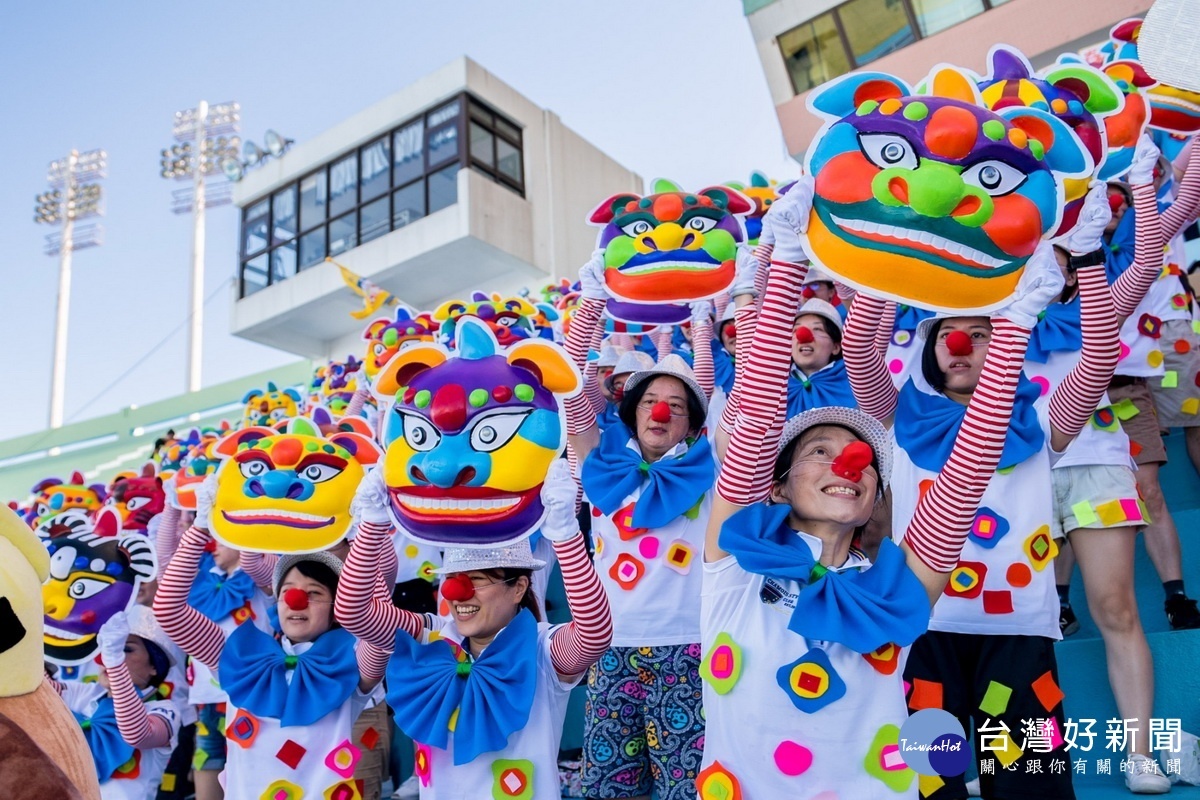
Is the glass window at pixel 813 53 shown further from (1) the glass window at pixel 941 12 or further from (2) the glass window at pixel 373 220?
(2) the glass window at pixel 373 220

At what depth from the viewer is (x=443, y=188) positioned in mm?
14227

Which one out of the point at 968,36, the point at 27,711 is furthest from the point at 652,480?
the point at 968,36

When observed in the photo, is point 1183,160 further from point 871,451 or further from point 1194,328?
point 871,451

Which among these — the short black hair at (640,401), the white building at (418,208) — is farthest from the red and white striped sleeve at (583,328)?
the white building at (418,208)

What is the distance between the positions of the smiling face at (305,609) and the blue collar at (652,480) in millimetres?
960

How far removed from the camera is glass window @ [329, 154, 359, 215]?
15.5 meters

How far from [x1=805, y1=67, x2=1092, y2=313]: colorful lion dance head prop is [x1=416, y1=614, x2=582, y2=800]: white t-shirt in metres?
1.37

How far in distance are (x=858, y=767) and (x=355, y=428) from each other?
122 inches

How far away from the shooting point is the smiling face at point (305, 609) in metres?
3.19

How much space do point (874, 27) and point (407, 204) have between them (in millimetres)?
7025

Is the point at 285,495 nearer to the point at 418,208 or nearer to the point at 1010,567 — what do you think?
the point at 1010,567

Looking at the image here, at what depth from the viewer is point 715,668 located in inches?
83.2

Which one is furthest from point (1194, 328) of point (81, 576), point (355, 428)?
point (81, 576)

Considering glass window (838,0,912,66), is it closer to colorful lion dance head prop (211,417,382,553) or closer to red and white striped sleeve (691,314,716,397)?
red and white striped sleeve (691,314,716,397)
